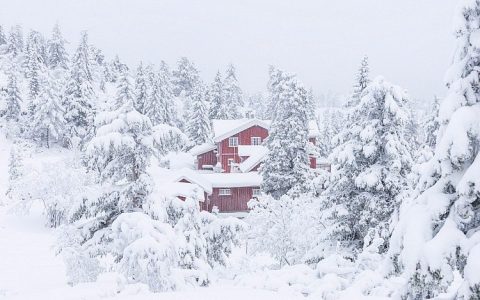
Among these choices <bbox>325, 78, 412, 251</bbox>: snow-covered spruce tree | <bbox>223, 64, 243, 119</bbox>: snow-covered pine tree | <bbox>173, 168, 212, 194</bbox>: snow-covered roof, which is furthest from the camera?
<bbox>223, 64, 243, 119</bbox>: snow-covered pine tree

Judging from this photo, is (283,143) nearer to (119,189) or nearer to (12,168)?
(119,189)

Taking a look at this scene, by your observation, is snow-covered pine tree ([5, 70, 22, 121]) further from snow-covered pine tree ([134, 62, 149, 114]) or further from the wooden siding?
the wooden siding

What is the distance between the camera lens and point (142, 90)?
65.9m

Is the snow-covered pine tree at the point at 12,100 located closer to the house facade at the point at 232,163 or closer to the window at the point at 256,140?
the house facade at the point at 232,163

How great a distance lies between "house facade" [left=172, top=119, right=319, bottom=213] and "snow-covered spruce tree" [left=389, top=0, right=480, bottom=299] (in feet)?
109

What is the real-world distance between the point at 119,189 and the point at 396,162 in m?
10.5

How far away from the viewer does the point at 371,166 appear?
17.8 m

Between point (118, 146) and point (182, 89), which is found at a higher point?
point (182, 89)

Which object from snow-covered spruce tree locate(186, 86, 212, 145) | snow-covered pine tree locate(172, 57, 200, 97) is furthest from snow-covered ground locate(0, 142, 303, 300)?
snow-covered pine tree locate(172, 57, 200, 97)

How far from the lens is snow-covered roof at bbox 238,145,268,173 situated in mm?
45938

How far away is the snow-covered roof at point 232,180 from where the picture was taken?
4300 cm

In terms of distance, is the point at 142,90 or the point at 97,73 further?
the point at 97,73

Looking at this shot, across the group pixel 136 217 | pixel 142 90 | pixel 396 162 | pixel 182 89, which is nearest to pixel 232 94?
pixel 142 90

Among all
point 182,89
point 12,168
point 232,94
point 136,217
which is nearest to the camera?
point 136,217
